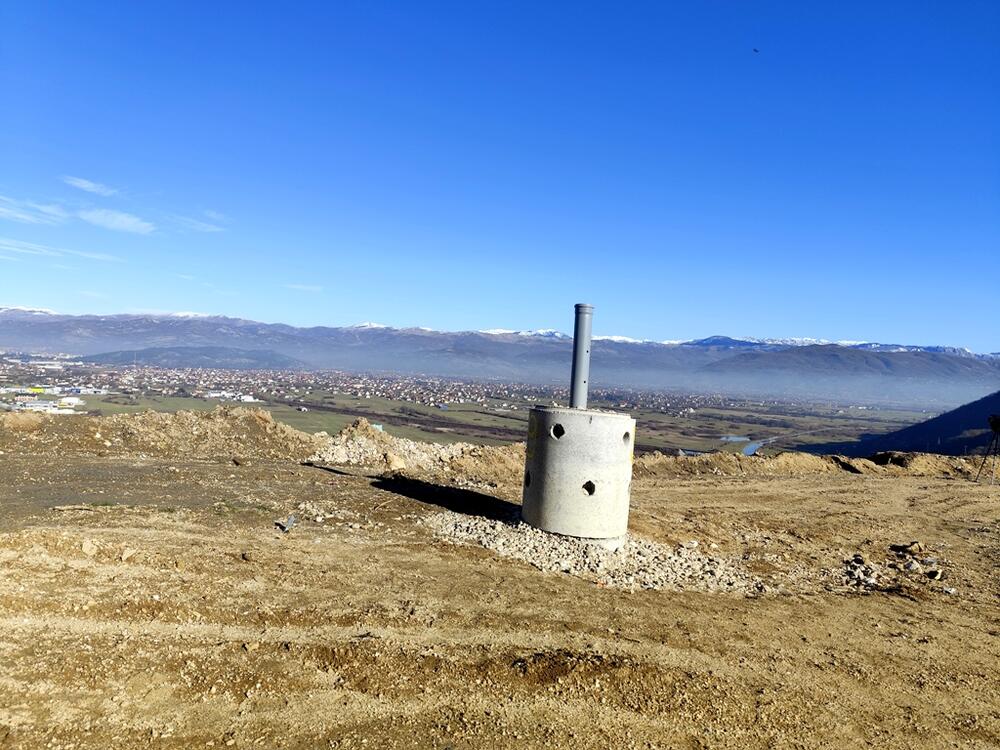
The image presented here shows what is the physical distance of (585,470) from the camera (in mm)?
15969

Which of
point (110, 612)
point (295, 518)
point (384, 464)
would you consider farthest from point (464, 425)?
point (110, 612)

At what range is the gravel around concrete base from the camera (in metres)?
14.4

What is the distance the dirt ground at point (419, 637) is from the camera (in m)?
8.16

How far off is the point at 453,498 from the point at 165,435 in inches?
512

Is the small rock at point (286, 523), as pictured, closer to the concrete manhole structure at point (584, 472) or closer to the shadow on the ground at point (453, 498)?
the shadow on the ground at point (453, 498)

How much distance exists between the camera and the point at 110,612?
1021 centimetres

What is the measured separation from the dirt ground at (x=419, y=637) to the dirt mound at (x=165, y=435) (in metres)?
5.26

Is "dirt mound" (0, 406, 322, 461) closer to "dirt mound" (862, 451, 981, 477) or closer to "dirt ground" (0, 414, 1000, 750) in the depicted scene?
"dirt ground" (0, 414, 1000, 750)

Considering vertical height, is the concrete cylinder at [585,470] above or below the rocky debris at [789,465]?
above

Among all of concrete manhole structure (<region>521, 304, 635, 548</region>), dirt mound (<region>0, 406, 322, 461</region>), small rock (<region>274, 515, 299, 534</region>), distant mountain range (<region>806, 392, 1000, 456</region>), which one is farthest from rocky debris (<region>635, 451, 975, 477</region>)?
distant mountain range (<region>806, 392, 1000, 456</region>)

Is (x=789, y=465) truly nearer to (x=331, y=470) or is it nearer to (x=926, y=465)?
(x=926, y=465)

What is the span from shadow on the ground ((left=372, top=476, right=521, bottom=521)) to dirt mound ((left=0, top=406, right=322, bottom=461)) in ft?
21.5

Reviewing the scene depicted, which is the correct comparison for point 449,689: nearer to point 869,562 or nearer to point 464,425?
point 869,562

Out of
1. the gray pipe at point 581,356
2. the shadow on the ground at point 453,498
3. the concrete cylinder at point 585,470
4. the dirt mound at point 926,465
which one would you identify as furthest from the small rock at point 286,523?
the dirt mound at point 926,465
